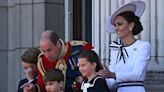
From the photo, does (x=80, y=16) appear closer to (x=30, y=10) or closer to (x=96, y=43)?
(x=30, y=10)

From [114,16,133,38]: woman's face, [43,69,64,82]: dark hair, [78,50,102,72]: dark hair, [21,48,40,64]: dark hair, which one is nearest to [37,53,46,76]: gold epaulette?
[21,48,40,64]: dark hair

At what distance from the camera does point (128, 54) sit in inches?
270

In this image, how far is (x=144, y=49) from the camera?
22.2 feet

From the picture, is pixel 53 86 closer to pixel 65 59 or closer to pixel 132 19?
pixel 65 59

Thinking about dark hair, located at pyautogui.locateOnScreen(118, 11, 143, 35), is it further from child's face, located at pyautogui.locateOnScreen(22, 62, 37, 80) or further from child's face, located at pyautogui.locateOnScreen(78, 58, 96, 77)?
child's face, located at pyautogui.locateOnScreen(22, 62, 37, 80)

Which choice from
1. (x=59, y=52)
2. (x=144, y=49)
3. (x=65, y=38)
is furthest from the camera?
(x=65, y=38)

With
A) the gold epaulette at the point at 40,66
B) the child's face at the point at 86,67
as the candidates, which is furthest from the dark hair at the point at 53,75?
the child's face at the point at 86,67

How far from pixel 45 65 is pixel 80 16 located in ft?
13.6

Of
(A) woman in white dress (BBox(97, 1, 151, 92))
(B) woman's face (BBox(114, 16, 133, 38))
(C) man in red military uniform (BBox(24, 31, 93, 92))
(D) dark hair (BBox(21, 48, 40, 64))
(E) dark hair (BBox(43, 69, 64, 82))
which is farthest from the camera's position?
(D) dark hair (BBox(21, 48, 40, 64))

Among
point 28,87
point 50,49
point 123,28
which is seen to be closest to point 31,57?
point 28,87

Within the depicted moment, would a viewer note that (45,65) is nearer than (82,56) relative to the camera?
No

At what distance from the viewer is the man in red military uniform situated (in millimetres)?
7184

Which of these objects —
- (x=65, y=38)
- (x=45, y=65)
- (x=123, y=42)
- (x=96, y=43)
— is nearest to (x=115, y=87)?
(x=123, y=42)

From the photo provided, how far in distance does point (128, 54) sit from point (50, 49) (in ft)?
2.60
